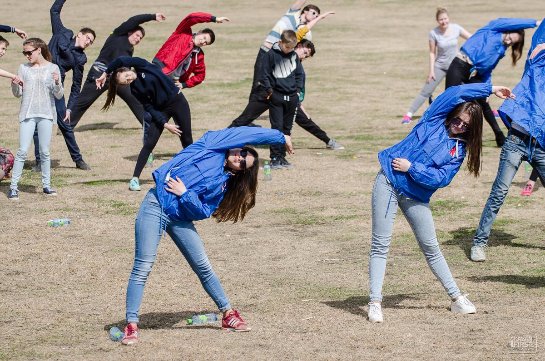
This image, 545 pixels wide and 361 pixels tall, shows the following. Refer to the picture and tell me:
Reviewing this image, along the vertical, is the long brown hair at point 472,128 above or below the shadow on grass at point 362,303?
above

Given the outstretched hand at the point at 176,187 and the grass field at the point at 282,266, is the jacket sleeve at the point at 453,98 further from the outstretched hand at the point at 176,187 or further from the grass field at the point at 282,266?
the outstretched hand at the point at 176,187

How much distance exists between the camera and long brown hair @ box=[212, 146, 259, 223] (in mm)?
8297

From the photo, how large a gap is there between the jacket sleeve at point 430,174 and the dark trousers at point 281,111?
23.2 ft

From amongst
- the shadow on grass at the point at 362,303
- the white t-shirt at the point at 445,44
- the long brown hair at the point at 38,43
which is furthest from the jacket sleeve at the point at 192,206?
the white t-shirt at the point at 445,44

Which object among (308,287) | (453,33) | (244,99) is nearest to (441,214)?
(308,287)

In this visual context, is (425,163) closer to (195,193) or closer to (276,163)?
(195,193)

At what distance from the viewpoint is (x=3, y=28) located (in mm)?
15070

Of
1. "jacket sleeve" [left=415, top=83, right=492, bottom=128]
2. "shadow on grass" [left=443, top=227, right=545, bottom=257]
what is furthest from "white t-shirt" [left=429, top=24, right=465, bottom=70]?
"jacket sleeve" [left=415, top=83, right=492, bottom=128]

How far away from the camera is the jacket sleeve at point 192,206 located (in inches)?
317

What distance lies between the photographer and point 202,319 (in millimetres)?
9023

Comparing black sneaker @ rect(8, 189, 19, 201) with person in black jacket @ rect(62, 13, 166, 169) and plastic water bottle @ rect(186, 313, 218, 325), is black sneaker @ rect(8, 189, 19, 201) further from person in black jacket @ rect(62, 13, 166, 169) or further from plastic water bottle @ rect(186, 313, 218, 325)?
plastic water bottle @ rect(186, 313, 218, 325)

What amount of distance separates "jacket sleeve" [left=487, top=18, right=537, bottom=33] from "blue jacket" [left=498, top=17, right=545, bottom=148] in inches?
126

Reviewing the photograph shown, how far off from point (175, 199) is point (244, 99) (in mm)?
14568

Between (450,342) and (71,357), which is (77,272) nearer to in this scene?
(71,357)
